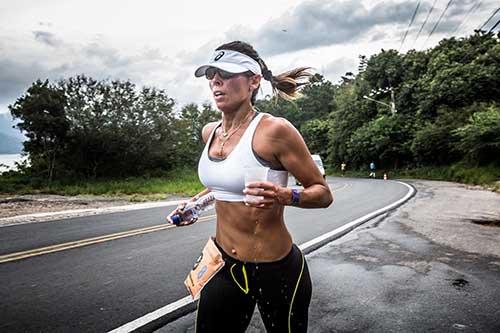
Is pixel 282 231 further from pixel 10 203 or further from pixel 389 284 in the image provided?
pixel 10 203

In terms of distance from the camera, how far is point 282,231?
2.00 m

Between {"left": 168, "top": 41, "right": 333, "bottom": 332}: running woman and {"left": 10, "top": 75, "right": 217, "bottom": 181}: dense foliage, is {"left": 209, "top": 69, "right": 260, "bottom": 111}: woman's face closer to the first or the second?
{"left": 168, "top": 41, "right": 333, "bottom": 332}: running woman

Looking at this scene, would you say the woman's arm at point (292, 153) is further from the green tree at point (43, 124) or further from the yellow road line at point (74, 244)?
the green tree at point (43, 124)

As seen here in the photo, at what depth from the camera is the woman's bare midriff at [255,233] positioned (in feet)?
6.26

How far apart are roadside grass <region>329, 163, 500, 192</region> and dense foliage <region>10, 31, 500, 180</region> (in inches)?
32.5

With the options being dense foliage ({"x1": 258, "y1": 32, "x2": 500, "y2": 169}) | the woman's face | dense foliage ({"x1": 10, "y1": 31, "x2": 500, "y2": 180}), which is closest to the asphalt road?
the woman's face

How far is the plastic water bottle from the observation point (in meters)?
2.19

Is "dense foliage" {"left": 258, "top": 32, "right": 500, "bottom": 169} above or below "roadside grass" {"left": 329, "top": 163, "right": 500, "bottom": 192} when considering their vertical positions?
above

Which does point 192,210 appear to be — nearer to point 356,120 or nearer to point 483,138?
point 483,138

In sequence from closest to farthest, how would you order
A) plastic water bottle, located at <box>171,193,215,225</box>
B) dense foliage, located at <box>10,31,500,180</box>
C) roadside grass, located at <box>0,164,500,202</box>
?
plastic water bottle, located at <box>171,193,215,225</box>, roadside grass, located at <box>0,164,500,202</box>, dense foliage, located at <box>10,31,500,180</box>

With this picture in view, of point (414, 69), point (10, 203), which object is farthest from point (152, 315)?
point (414, 69)

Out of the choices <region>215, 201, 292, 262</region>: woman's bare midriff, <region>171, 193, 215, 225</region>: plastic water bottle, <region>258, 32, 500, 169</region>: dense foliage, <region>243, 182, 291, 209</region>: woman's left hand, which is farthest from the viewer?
<region>258, 32, 500, 169</region>: dense foliage

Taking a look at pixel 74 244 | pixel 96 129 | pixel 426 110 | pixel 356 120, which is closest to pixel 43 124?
pixel 96 129

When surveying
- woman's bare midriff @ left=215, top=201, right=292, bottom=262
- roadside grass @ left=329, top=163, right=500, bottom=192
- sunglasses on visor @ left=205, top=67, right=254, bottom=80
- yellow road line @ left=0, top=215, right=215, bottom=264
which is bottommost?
yellow road line @ left=0, top=215, right=215, bottom=264
